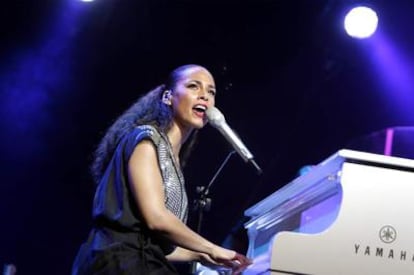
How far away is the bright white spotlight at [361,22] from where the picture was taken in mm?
5465

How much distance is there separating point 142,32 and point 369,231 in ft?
12.3

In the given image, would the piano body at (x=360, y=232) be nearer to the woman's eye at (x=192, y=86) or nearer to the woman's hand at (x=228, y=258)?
the woman's hand at (x=228, y=258)

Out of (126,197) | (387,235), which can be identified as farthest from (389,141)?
(126,197)

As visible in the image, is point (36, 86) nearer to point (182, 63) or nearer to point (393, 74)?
point (182, 63)

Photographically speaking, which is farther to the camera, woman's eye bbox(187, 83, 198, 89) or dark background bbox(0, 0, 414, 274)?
dark background bbox(0, 0, 414, 274)

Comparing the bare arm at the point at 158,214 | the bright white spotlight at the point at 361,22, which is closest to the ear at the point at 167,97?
the bare arm at the point at 158,214

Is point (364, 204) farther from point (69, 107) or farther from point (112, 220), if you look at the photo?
point (69, 107)

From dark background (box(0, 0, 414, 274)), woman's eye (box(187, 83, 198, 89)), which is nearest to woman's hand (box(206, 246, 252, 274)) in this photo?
woman's eye (box(187, 83, 198, 89))

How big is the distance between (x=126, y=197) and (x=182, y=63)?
11.2 ft

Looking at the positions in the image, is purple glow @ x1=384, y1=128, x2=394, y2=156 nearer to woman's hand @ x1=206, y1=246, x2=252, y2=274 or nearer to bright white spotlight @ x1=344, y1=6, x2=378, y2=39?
bright white spotlight @ x1=344, y1=6, x2=378, y2=39

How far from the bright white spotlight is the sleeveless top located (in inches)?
126

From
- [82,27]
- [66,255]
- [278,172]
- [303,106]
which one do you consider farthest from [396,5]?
[66,255]

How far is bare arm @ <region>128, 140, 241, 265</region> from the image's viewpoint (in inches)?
95.9

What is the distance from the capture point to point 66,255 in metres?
5.60
